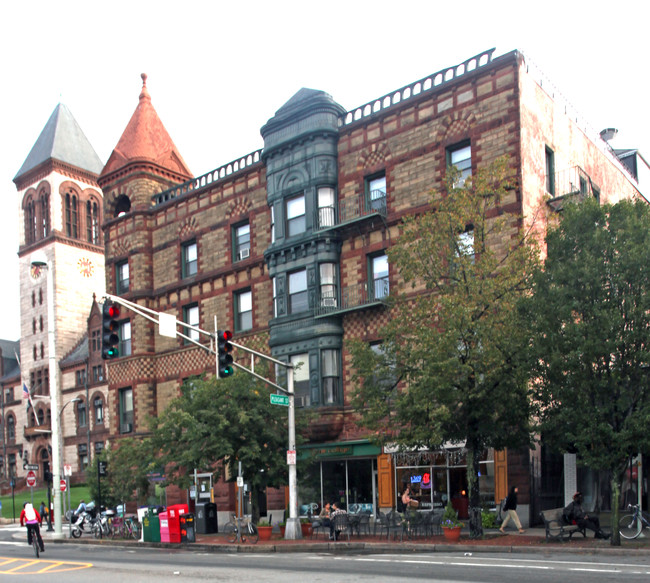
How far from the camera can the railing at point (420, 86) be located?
28062 mm

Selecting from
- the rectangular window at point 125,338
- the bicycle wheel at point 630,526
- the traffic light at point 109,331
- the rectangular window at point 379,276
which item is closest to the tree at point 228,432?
the rectangular window at point 379,276

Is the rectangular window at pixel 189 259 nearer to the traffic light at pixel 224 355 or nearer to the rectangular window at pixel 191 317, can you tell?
the rectangular window at pixel 191 317

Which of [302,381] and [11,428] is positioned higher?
[302,381]

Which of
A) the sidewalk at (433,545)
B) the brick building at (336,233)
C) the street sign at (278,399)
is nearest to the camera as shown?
the sidewalk at (433,545)

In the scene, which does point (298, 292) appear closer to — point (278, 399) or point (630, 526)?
point (278, 399)

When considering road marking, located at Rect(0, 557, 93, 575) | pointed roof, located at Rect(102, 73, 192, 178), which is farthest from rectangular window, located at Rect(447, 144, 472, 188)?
pointed roof, located at Rect(102, 73, 192, 178)

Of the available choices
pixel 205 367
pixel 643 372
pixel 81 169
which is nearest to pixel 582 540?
pixel 643 372

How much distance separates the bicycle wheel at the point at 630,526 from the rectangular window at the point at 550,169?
12.0 m

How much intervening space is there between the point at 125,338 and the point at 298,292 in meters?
14.1

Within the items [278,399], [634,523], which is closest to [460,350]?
[278,399]

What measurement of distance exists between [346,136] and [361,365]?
40.2ft

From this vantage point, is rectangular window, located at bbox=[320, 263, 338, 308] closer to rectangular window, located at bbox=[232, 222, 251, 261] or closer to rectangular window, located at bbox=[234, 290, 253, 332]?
rectangular window, located at bbox=[234, 290, 253, 332]

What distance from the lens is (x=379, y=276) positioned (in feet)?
99.9

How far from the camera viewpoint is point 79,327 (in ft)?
Answer: 265
